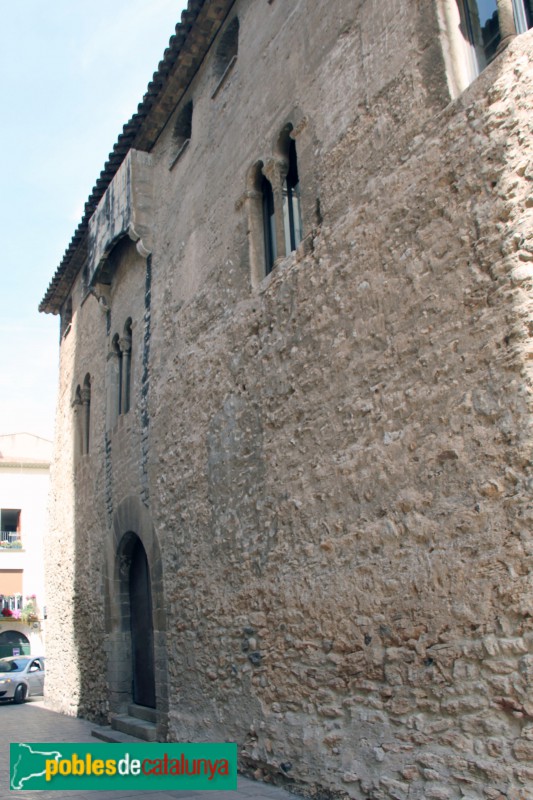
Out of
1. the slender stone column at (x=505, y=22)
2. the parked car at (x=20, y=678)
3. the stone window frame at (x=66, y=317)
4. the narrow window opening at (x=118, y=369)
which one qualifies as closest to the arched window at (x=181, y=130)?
the narrow window opening at (x=118, y=369)

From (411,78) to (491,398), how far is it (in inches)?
96.0

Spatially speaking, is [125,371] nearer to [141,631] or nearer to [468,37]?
[141,631]

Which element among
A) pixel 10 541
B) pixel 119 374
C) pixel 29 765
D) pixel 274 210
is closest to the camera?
pixel 29 765

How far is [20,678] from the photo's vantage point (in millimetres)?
16188

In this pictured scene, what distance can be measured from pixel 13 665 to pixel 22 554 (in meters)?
10.1

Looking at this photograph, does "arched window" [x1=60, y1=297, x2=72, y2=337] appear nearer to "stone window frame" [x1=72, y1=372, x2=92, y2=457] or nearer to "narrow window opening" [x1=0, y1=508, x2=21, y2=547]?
"stone window frame" [x1=72, y1=372, x2=92, y2=457]

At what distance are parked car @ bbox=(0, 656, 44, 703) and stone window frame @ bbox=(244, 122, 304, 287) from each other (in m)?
13.0

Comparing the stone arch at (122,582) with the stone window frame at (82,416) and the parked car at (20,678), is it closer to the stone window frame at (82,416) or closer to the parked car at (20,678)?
the stone window frame at (82,416)

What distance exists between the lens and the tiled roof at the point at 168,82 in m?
8.34

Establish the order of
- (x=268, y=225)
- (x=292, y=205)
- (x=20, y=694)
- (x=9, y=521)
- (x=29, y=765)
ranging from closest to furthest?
(x=29, y=765), (x=292, y=205), (x=268, y=225), (x=20, y=694), (x=9, y=521)

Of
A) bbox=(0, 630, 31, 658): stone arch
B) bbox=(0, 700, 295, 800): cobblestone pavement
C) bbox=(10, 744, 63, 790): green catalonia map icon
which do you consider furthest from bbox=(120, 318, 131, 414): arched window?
bbox=(0, 630, 31, 658): stone arch

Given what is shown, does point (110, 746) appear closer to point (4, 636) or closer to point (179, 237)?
point (179, 237)

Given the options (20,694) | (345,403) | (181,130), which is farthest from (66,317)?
(345,403)

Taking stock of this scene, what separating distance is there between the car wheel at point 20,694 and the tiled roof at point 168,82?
10292 mm
